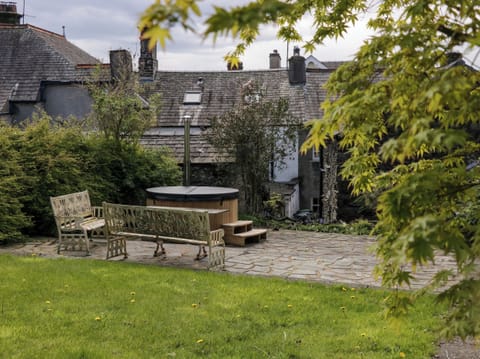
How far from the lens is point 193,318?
5.89 metres

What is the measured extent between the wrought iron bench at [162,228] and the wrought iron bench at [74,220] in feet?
2.11

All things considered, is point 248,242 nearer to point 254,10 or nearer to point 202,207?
point 202,207

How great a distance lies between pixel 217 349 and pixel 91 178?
337 inches

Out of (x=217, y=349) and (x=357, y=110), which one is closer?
(x=357, y=110)

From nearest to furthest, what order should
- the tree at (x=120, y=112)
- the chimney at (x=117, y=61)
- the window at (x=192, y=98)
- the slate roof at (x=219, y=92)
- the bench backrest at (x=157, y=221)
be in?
the bench backrest at (x=157, y=221)
the tree at (x=120, y=112)
the chimney at (x=117, y=61)
the slate roof at (x=219, y=92)
the window at (x=192, y=98)

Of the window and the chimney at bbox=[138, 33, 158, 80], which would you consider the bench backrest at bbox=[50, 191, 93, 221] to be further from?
the chimney at bbox=[138, 33, 158, 80]

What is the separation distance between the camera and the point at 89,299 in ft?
21.7

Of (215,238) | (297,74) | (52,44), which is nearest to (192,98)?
(297,74)

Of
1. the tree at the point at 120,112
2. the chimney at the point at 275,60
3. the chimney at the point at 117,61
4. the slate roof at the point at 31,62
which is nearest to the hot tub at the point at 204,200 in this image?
the tree at the point at 120,112

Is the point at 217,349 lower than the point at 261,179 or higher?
lower

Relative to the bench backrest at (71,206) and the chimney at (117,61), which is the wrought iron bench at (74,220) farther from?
the chimney at (117,61)

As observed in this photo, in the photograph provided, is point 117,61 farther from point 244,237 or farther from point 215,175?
point 244,237

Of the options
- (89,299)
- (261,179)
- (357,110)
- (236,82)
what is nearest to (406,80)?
(357,110)

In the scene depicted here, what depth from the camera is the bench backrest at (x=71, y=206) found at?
9766mm
